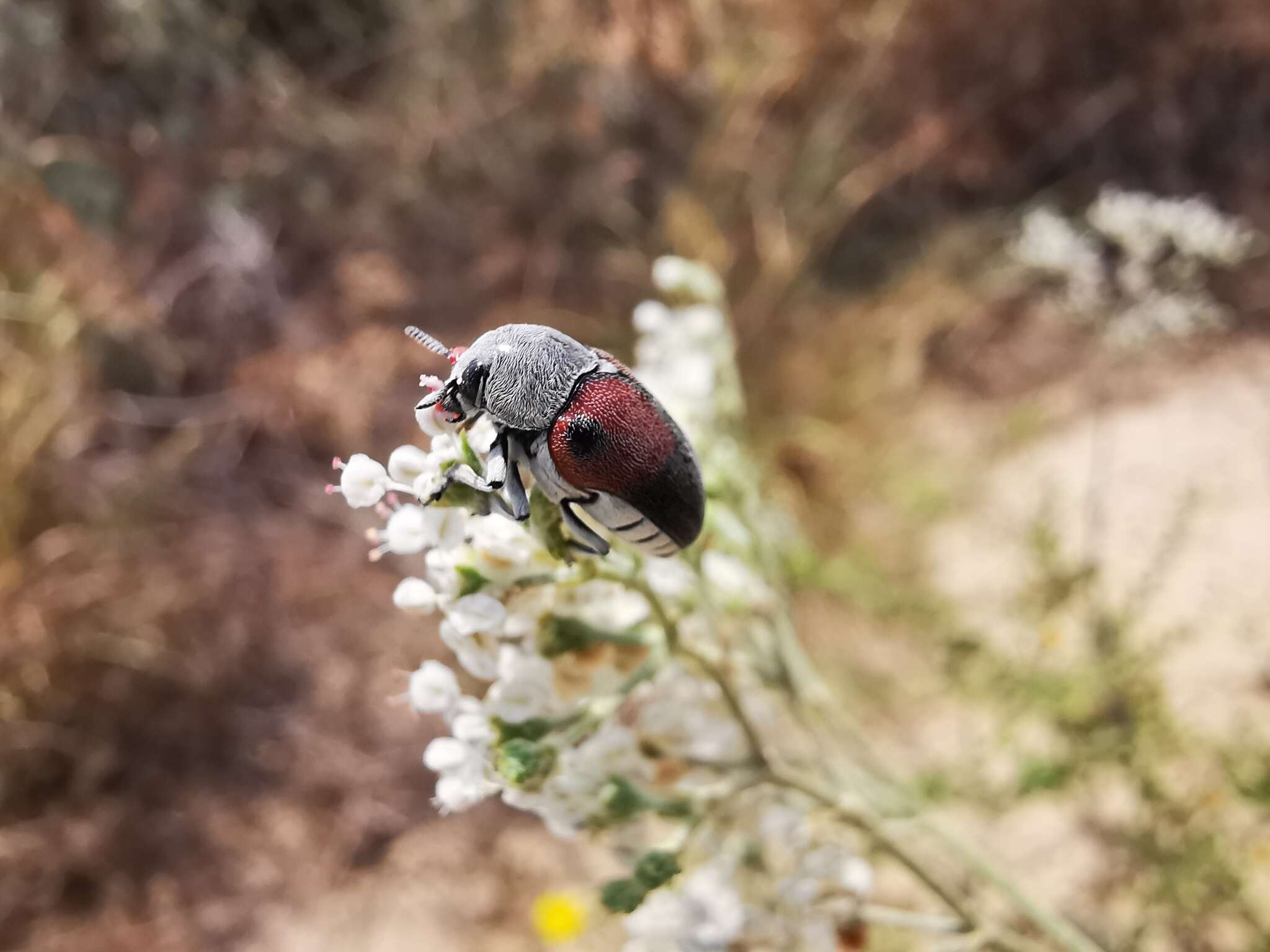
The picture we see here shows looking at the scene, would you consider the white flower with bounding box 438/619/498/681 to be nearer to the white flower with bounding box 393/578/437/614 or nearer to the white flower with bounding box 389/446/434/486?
the white flower with bounding box 393/578/437/614

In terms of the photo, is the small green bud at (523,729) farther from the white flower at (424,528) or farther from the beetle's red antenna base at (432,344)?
the beetle's red antenna base at (432,344)

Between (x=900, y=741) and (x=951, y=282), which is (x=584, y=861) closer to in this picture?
(x=900, y=741)

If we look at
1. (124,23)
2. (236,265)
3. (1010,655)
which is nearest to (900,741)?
(1010,655)

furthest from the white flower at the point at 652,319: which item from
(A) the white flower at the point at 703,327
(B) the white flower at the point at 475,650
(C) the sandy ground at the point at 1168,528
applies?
(C) the sandy ground at the point at 1168,528

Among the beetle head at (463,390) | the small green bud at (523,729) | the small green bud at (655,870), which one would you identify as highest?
the beetle head at (463,390)

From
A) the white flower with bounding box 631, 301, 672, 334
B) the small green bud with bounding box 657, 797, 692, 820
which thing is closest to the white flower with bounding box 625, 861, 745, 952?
the small green bud with bounding box 657, 797, 692, 820

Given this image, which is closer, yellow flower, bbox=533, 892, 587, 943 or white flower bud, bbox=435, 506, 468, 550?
white flower bud, bbox=435, 506, 468, 550
